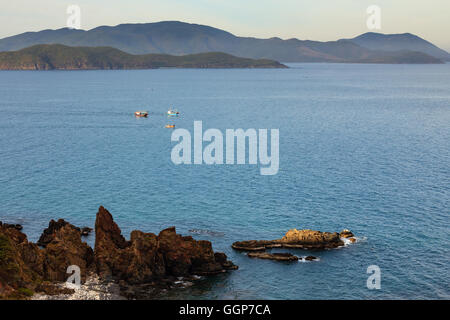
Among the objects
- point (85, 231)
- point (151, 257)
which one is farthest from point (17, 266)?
point (85, 231)

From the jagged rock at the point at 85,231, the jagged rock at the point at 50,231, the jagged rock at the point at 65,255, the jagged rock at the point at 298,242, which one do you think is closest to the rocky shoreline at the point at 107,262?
the jagged rock at the point at 65,255

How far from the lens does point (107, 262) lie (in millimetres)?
69750

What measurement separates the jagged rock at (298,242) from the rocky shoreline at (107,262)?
23.1 ft

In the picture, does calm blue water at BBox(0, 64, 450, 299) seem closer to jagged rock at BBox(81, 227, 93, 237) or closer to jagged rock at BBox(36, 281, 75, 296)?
jagged rock at BBox(81, 227, 93, 237)

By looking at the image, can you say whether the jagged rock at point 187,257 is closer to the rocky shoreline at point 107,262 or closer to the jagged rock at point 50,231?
the rocky shoreline at point 107,262

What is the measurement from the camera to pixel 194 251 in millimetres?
71562

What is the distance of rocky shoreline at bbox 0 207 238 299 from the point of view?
63.5 m

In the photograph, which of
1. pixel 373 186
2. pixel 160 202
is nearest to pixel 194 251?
pixel 160 202

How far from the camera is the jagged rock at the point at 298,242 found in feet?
262

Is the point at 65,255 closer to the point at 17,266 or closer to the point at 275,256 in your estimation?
the point at 17,266

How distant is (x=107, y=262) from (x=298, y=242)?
94.2 feet

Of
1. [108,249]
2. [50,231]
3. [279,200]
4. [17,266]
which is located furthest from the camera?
[279,200]
